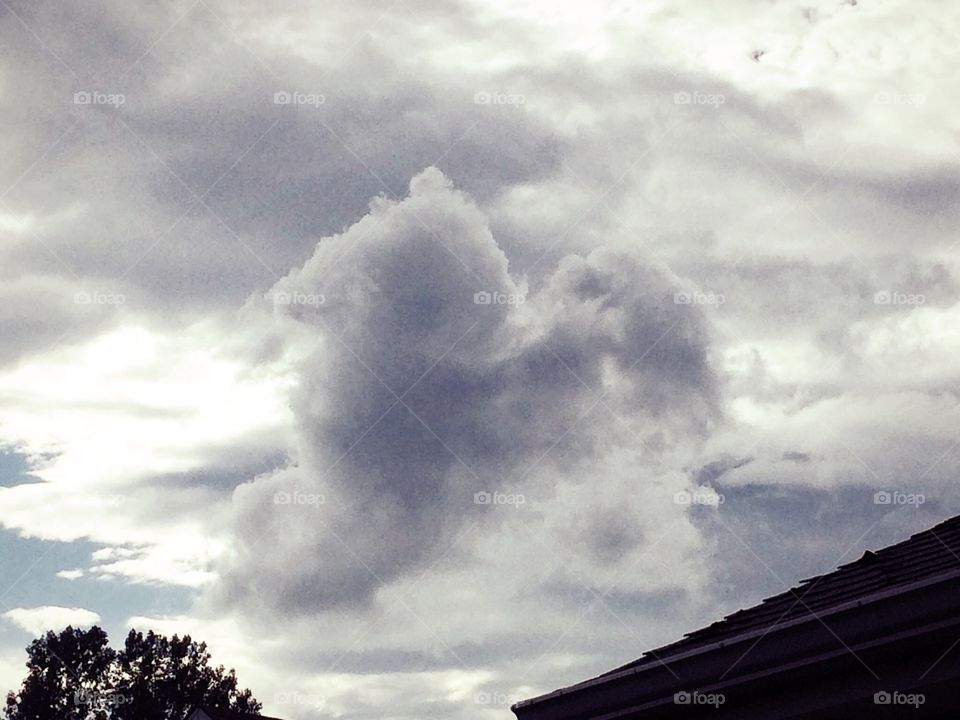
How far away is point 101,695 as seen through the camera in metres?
59.9

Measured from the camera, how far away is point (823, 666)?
580cm

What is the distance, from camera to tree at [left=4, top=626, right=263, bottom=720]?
5819cm

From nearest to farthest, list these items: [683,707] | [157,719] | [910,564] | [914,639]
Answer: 1. [914,639]
2. [683,707]
3. [910,564]
4. [157,719]

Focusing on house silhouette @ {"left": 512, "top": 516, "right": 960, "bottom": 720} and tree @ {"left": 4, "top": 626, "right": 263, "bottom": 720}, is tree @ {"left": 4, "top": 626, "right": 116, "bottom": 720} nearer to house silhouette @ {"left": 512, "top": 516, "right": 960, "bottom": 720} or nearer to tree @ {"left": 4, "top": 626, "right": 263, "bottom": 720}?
tree @ {"left": 4, "top": 626, "right": 263, "bottom": 720}

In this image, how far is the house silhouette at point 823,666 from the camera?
549 centimetres

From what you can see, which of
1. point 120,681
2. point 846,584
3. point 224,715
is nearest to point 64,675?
point 120,681

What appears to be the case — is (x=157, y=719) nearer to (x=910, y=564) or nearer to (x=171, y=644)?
(x=171, y=644)

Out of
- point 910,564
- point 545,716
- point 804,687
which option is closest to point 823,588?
point 910,564

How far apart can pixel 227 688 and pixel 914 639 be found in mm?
63956

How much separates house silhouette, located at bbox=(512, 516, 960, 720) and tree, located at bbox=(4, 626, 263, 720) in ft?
190

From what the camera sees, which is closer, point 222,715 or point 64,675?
point 222,715

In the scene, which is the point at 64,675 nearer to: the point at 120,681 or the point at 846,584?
the point at 120,681

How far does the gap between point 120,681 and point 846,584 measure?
210 feet

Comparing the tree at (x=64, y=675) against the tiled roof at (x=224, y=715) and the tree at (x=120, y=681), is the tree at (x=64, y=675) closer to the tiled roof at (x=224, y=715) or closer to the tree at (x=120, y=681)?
the tree at (x=120, y=681)
